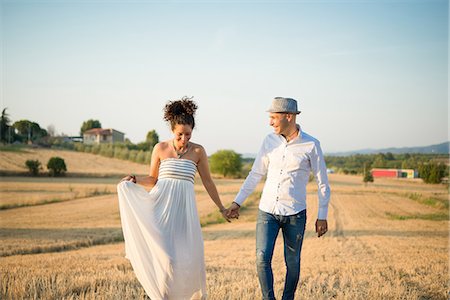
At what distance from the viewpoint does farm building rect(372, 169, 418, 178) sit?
95.6 meters

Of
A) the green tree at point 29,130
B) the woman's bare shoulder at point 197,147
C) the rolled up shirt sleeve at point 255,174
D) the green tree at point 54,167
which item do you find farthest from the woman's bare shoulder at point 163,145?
the green tree at point 29,130

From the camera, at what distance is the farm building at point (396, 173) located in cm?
9556

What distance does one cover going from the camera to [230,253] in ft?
49.0

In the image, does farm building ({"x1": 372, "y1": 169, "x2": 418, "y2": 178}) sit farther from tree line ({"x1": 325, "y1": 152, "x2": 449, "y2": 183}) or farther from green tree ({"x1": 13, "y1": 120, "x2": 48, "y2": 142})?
green tree ({"x1": 13, "y1": 120, "x2": 48, "y2": 142})

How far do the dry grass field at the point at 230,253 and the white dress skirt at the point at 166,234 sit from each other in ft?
3.56

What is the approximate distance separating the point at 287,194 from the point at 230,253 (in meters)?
9.89

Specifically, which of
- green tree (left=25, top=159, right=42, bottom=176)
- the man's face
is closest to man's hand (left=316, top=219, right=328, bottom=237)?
the man's face

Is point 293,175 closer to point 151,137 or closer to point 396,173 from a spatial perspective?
point 151,137

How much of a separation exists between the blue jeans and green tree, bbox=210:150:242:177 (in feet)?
239

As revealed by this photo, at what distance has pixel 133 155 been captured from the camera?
78.4 meters

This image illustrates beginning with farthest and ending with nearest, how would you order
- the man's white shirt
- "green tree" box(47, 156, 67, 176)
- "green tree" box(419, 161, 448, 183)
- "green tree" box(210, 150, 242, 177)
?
"green tree" box(210, 150, 242, 177) < "green tree" box(419, 161, 448, 183) < "green tree" box(47, 156, 67, 176) < the man's white shirt

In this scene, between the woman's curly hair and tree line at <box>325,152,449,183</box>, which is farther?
tree line at <box>325,152,449,183</box>

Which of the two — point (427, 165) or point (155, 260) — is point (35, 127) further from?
point (155, 260)

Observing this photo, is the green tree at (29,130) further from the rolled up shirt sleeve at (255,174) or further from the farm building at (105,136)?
the rolled up shirt sleeve at (255,174)
